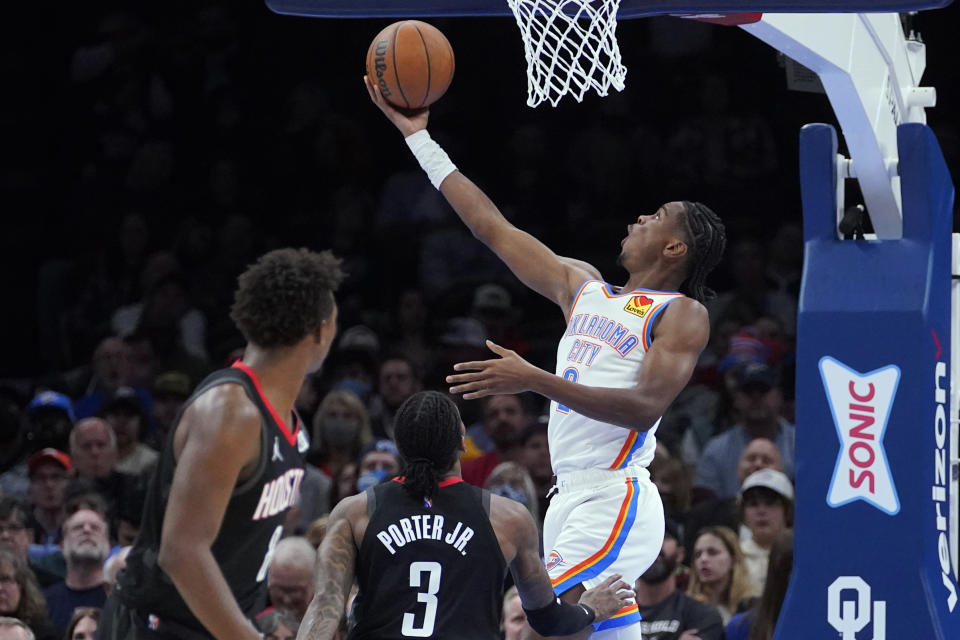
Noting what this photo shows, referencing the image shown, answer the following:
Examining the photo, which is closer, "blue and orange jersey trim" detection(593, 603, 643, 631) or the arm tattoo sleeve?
the arm tattoo sleeve

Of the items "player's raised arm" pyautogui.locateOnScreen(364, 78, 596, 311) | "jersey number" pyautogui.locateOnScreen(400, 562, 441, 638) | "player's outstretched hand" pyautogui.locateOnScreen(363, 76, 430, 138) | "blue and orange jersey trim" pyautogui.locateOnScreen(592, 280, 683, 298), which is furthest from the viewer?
"player's outstretched hand" pyautogui.locateOnScreen(363, 76, 430, 138)

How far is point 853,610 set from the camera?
17.3ft

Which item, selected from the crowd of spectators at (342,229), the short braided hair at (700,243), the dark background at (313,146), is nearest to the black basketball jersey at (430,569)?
the short braided hair at (700,243)

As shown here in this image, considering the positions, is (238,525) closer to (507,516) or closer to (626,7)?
(507,516)

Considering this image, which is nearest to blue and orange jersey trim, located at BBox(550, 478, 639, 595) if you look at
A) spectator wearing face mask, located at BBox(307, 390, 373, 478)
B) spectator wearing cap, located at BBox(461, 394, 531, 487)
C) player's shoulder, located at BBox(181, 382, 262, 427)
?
player's shoulder, located at BBox(181, 382, 262, 427)

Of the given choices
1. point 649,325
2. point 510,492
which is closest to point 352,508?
point 649,325

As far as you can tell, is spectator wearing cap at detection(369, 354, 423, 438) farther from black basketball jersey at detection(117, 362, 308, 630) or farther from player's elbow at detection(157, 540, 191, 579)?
player's elbow at detection(157, 540, 191, 579)

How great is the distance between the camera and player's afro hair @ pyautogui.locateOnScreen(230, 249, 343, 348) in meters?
4.10

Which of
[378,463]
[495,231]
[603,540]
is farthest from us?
[378,463]

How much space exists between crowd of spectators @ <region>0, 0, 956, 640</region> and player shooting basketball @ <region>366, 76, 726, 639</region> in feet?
7.48

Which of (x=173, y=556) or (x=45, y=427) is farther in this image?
(x=45, y=427)

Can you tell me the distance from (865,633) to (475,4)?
2.55m

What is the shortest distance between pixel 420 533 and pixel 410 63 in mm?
1788

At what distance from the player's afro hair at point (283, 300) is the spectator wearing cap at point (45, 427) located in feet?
17.6
